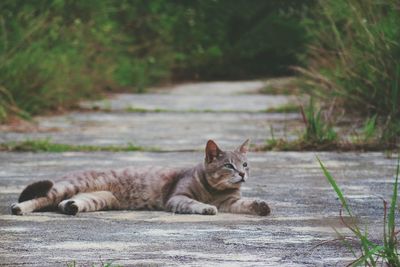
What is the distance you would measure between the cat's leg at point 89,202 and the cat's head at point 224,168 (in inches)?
22.3

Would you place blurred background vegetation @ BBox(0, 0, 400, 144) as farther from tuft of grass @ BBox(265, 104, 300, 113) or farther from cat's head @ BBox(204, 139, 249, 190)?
cat's head @ BBox(204, 139, 249, 190)

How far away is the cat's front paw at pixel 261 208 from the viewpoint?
4.92m

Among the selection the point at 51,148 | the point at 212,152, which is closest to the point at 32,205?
the point at 212,152

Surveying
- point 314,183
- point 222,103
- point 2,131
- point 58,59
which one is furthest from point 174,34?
point 314,183

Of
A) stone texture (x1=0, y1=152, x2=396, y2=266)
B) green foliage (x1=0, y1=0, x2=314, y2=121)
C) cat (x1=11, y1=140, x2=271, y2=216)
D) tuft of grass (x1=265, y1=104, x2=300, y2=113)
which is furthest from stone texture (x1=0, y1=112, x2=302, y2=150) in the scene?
cat (x1=11, y1=140, x2=271, y2=216)

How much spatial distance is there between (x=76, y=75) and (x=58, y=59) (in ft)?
2.47

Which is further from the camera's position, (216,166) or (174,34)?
(174,34)

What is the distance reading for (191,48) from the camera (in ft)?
70.8

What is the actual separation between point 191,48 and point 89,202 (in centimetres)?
1662

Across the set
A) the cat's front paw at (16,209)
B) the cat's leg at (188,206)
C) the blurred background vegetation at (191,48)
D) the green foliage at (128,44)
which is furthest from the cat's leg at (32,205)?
the green foliage at (128,44)

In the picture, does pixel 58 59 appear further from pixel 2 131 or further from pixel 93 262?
pixel 93 262

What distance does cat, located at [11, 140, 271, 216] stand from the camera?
508 cm

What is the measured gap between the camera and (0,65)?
10398 mm

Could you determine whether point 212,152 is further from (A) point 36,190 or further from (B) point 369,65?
(B) point 369,65
